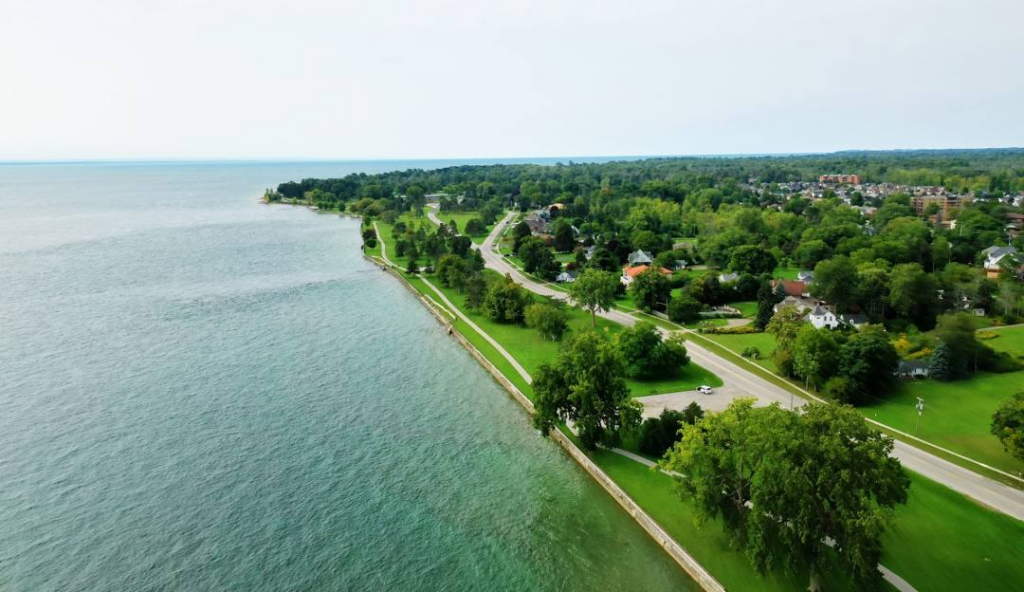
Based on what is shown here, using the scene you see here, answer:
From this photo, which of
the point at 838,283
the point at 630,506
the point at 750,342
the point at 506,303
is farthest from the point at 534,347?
the point at 838,283

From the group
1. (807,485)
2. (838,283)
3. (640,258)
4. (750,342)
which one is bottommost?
(750,342)

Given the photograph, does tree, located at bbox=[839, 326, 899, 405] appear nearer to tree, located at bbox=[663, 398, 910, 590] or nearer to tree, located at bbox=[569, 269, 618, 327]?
tree, located at bbox=[663, 398, 910, 590]

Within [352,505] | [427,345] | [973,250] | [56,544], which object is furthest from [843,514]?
[973,250]

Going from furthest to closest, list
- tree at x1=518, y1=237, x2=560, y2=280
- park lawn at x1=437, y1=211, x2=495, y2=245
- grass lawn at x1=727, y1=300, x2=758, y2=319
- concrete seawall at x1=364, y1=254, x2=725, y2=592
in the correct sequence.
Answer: park lawn at x1=437, y1=211, x2=495, y2=245 → tree at x1=518, y1=237, x2=560, y2=280 → grass lawn at x1=727, y1=300, x2=758, y2=319 → concrete seawall at x1=364, y1=254, x2=725, y2=592

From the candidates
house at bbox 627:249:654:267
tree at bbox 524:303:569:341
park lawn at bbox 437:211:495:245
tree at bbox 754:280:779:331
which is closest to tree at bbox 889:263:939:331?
tree at bbox 754:280:779:331

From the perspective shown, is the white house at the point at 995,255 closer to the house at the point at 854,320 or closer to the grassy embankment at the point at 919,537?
the house at the point at 854,320

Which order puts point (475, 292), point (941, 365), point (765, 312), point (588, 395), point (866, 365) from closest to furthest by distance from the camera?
1. point (588, 395)
2. point (866, 365)
3. point (941, 365)
4. point (765, 312)
5. point (475, 292)

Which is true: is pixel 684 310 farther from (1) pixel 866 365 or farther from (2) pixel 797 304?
(1) pixel 866 365
